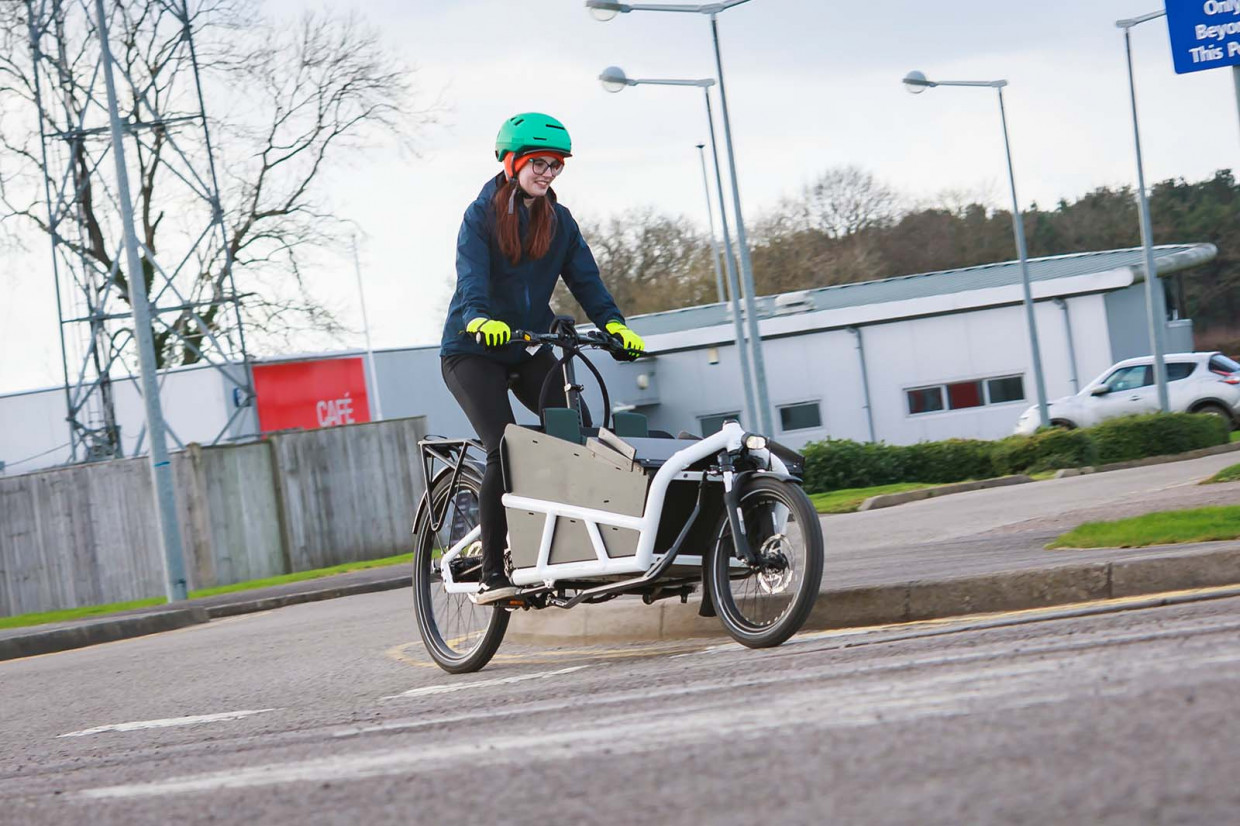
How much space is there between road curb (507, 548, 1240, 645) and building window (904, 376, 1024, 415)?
3373 cm

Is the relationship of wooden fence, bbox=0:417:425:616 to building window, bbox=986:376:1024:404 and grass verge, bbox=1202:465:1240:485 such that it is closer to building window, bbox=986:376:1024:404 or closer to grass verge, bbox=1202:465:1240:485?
grass verge, bbox=1202:465:1240:485

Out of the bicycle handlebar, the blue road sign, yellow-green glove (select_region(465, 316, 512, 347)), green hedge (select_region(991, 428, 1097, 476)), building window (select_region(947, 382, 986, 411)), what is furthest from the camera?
building window (select_region(947, 382, 986, 411))

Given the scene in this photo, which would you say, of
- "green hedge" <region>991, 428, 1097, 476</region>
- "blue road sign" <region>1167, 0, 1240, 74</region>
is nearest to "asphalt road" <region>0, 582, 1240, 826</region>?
"blue road sign" <region>1167, 0, 1240, 74</region>

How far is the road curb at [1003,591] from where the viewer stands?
6941 mm

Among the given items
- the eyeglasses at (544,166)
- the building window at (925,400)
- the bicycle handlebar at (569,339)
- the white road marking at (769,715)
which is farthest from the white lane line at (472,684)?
the building window at (925,400)

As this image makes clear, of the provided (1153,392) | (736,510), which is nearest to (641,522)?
(736,510)

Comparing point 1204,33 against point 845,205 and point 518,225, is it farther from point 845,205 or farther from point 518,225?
point 845,205

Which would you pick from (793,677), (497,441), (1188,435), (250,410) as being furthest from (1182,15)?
(250,410)

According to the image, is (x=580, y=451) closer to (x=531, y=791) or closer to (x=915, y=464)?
(x=531, y=791)

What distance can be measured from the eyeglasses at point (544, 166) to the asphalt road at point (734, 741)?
2237 millimetres

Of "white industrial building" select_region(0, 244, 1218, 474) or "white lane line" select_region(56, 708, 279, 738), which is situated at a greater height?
"white industrial building" select_region(0, 244, 1218, 474)

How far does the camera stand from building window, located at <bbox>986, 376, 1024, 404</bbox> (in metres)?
39.9

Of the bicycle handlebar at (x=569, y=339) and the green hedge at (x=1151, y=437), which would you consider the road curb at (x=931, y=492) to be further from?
the bicycle handlebar at (x=569, y=339)

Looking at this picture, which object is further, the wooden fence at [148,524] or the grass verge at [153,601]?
the wooden fence at [148,524]
